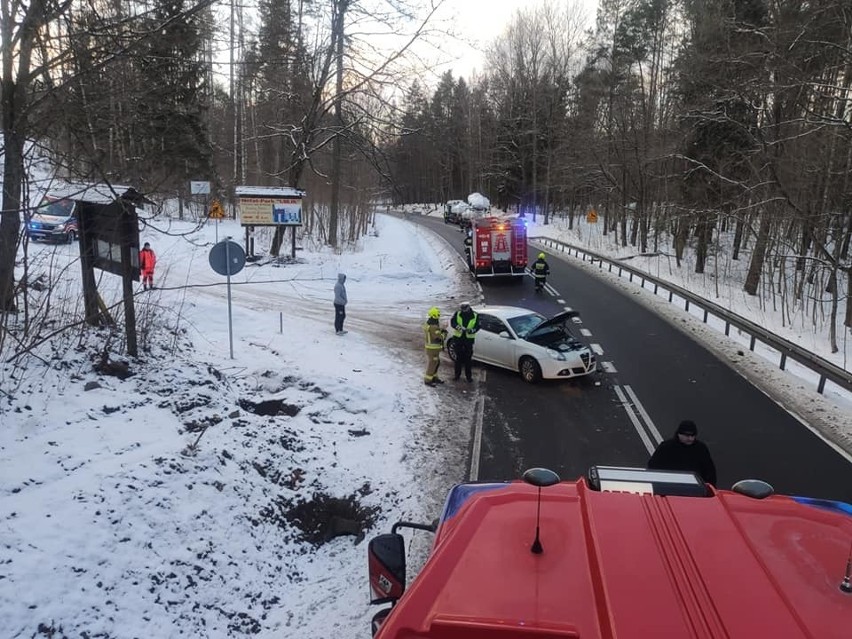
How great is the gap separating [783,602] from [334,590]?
16.7 feet

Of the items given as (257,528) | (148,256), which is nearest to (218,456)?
(257,528)

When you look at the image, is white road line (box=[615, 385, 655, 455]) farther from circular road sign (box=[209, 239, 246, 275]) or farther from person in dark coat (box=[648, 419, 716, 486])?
circular road sign (box=[209, 239, 246, 275])

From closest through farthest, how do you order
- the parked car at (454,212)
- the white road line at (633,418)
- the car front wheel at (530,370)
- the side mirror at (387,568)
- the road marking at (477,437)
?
the side mirror at (387,568) < the road marking at (477,437) < the white road line at (633,418) < the car front wheel at (530,370) < the parked car at (454,212)

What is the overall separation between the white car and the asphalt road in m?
0.34

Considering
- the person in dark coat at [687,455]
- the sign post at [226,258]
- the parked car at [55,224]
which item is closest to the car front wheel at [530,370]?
the sign post at [226,258]

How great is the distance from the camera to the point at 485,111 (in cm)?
7438

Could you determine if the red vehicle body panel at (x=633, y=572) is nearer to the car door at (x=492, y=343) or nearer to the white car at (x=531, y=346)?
the white car at (x=531, y=346)

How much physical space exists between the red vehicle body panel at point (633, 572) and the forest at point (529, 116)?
5185mm

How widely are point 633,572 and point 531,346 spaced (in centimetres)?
1120

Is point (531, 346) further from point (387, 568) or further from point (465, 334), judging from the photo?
point (387, 568)

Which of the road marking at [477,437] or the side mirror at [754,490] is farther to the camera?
the road marking at [477,437]

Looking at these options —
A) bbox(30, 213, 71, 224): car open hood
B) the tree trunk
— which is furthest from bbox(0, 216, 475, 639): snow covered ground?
the tree trunk

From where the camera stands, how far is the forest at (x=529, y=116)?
24.5ft

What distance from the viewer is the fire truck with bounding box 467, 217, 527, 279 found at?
27219 millimetres
